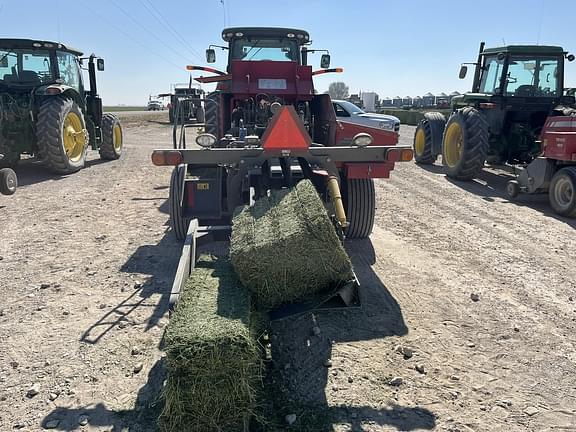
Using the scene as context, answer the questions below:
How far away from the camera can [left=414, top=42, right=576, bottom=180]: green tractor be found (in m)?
9.23

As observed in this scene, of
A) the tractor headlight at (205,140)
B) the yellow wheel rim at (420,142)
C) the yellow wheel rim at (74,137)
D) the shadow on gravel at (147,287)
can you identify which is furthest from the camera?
the yellow wheel rim at (420,142)

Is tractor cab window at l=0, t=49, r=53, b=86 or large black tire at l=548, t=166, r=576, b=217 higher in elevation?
tractor cab window at l=0, t=49, r=53, b=86

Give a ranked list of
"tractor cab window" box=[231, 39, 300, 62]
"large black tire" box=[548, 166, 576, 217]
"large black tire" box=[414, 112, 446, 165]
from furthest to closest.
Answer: "large black tire" box=[414, 112, 446, 165]
"tractor cab window" box=[231, 39, 300, 62]
"large black tire" box=[548, 166, 576, 217]

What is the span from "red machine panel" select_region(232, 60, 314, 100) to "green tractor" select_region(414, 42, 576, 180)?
4145 mm

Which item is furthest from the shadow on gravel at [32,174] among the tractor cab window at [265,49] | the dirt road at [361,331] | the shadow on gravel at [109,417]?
the shadow on gravel at [109,417]

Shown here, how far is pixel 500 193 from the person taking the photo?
8742mm

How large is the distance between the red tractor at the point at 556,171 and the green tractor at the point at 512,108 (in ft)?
4.45

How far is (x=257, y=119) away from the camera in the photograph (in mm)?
6766

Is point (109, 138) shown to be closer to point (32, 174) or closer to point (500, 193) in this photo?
point (32, 174)

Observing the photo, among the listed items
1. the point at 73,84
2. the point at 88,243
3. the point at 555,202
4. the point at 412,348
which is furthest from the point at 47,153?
the point at 555,202

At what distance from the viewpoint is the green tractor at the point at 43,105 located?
9133mm

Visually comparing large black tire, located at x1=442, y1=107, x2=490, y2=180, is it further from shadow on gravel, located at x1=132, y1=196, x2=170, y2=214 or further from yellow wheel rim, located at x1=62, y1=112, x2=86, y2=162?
yellow wheel rim, located at x1=62, y1=112, x2=86, y2=162

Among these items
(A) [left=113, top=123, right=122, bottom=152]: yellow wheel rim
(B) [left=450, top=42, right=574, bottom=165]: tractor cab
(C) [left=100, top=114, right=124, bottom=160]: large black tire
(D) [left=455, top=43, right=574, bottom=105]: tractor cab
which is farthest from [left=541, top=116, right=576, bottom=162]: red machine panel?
(A) [left=113, top=123, right=122, bottom=152]: yellow wheel rim

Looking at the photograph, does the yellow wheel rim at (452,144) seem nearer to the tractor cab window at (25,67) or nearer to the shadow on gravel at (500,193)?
the shadow on gravel at (500,193)
